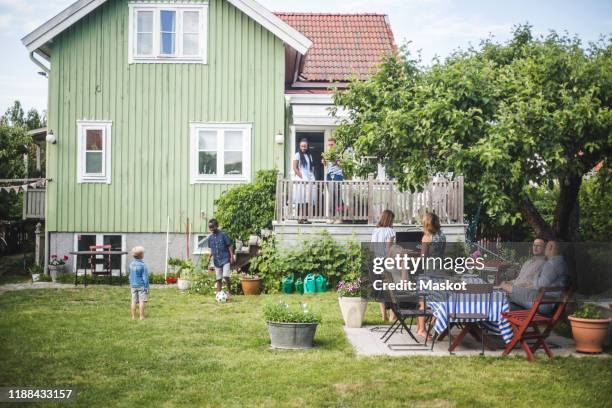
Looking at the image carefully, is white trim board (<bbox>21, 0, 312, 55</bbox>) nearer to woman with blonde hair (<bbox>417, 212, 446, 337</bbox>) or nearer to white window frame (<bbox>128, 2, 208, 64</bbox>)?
white window frame (<bbox>128, 2, 208, 64</bbox>)

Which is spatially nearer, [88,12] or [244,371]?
[244,371]

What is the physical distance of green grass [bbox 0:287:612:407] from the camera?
741 cm

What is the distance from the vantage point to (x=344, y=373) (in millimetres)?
8391

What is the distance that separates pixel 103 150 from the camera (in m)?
19.0

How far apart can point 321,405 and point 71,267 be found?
1345 centimetres

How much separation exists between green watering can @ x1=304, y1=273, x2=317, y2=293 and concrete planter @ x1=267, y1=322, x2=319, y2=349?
580 cm

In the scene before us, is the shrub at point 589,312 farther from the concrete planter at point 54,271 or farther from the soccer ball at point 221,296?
the concrete planter at point 54,271

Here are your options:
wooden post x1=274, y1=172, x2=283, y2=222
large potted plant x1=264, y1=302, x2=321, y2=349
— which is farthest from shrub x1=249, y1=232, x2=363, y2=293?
large potted plant x1=264, y1=302, x2=321, y2=349

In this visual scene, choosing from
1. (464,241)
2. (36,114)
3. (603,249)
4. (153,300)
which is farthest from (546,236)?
(36,114)

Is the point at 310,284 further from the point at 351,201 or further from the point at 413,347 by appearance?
the point at 413,347

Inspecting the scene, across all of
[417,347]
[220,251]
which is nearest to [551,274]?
[417,347]

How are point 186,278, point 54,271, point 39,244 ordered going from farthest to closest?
point 39,244, point 54,271, point 186,278

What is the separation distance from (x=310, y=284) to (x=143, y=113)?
22.8ft

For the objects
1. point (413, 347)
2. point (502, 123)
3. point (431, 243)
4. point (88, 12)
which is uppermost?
point (88, 12)
